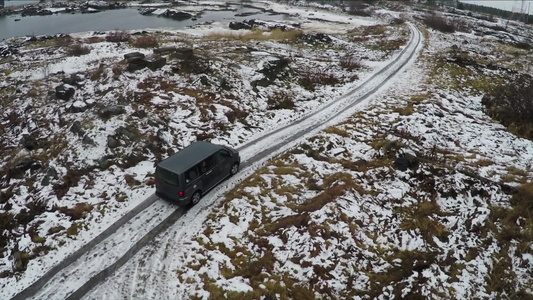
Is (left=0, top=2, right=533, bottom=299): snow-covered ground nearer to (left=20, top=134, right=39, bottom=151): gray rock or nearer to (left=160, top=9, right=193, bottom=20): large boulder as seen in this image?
(left=20, top=134, right=39, bottom=151): gray rock

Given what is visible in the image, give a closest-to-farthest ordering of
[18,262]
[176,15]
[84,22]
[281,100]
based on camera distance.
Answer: [18,262] → [281,100] → [84,22] → [176,15]

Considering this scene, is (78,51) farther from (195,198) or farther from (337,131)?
(337,131)

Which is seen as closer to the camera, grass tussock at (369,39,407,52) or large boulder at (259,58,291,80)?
large boulder at (259,58,291,80)

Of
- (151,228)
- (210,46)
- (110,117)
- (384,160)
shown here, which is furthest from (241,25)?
(151,228)

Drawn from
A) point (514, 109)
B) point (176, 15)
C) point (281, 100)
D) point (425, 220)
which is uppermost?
point (176, 15)

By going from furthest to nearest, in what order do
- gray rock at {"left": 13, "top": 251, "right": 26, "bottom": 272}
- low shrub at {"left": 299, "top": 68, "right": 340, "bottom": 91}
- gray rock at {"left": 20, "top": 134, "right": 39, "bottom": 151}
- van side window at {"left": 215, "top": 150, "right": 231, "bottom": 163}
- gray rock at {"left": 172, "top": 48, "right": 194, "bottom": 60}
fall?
1. low shrub at {"left": 299, "top": 68, "right": 340, "bottom": 91}
2. gray rock at {"left": 172, "top": 48, "right": 194, "bottom": 60}
3. gray rock at {"left": 20, "top": 134, "right": 39, "bottom": 151}
4. van side window at {"left": 215, "top": 150, "right": 231, "bottom": 163}
5. gray rock at {"left": 13, "top": 251, "right": 26, "bottom": 272}

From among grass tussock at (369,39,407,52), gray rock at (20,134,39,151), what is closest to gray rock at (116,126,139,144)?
gray rock at (20,134,39,151)

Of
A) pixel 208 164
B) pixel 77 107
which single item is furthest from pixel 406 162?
pixel 77 107
